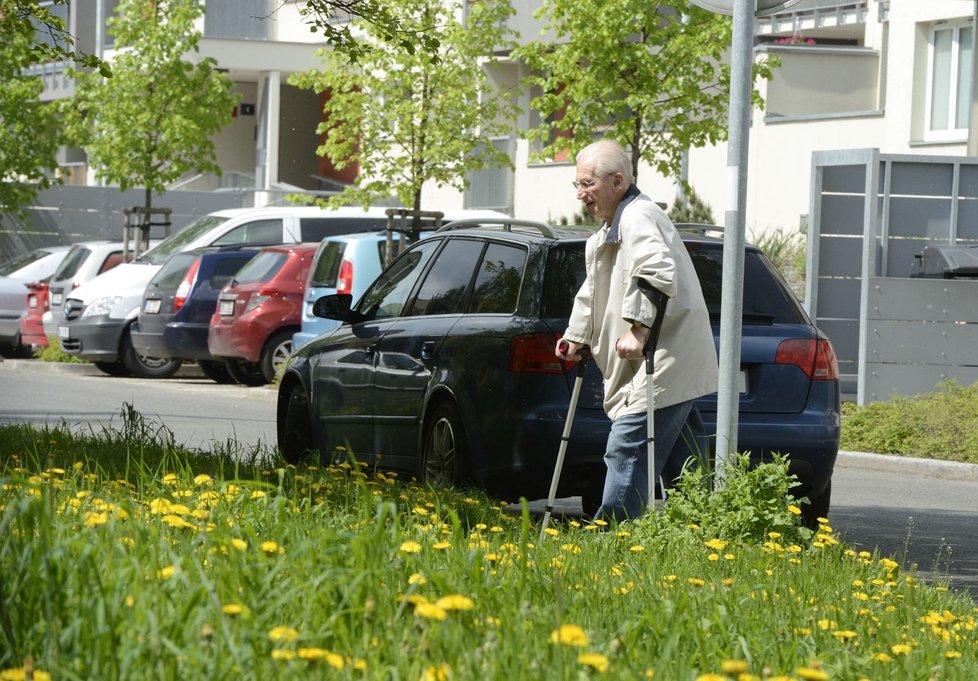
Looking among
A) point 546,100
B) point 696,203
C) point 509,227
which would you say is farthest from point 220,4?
point 509,227

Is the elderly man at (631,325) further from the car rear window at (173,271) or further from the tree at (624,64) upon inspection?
the car rear window at (173,271)

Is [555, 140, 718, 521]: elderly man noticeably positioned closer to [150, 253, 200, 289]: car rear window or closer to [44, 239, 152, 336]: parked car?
[150, 253, 200, 289]: car rear window

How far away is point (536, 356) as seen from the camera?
27.0 ft

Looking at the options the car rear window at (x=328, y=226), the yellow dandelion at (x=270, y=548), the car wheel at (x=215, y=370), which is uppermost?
the car rear window at (x=328, y=226)

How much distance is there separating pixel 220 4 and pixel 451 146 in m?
20.1

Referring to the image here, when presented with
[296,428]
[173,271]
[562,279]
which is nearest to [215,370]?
[173,271]

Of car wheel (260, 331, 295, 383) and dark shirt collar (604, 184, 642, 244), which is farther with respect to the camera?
car wheel (260, 331, 295, 383)

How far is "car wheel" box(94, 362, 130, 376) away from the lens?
24938 millimetres

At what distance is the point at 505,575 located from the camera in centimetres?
498

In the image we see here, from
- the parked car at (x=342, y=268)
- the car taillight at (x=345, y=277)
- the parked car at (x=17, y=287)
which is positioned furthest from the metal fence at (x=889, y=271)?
the parked car at (x=17, y=287)

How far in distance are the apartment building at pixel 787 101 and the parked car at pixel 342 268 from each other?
280cm

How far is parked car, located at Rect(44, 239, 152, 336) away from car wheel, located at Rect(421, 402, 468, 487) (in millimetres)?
16928

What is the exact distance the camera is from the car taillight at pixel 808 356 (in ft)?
28.4

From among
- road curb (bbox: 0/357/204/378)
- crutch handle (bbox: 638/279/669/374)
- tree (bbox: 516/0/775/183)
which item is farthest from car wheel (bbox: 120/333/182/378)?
crutch handle (bbox: 638/279/669/374)
